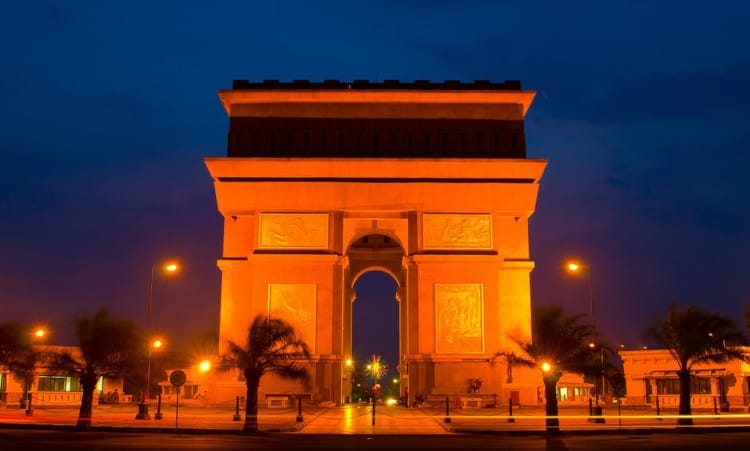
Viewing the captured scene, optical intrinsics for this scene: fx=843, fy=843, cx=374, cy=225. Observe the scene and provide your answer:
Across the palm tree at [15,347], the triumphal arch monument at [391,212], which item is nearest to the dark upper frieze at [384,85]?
the triumphal arch monument at [391,212]

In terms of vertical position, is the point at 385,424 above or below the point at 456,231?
below

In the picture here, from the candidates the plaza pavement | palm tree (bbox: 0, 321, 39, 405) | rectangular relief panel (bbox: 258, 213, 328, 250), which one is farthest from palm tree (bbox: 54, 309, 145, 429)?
rectangular relief panel (bbox: 258, 213, 328, 250)

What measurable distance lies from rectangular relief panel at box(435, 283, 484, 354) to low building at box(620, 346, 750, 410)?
10633mm

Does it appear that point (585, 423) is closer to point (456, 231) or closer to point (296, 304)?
point (456, 231)

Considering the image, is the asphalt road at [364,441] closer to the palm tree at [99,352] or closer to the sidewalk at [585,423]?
the sidewalk at [585,423]

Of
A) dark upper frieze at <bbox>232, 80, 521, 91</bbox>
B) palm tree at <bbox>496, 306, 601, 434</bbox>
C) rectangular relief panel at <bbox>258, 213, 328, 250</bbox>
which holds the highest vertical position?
dark upper frieze at <bbox>232, 80, 521, 91</bbox>

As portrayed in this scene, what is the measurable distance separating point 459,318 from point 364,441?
25.2m

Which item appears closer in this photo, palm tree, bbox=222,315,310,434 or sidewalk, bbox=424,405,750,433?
sidewalk, bbox=424,405,750,433

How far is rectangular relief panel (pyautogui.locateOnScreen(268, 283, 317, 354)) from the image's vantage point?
4797 centimetres

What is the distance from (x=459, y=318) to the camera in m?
48.1

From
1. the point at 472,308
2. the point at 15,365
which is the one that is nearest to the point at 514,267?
the point at 472,308

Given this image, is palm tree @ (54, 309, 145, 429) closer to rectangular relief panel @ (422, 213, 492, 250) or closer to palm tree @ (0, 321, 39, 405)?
palm tree @ (0, 321, 39, 405)

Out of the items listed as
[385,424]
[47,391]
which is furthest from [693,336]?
[47,391]

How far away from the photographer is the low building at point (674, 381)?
4997 cm
